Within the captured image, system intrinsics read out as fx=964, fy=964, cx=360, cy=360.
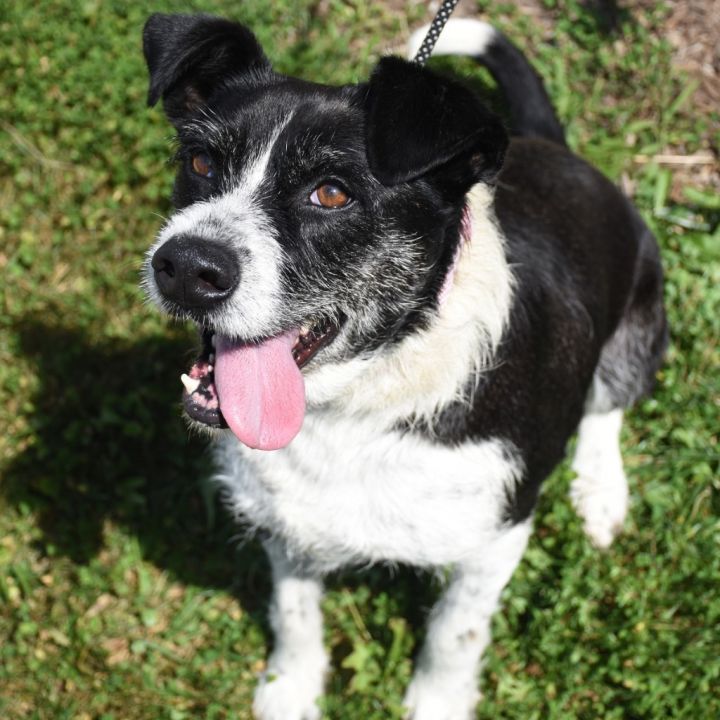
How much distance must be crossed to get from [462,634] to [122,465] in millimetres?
1867

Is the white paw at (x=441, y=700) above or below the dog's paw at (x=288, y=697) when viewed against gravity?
above

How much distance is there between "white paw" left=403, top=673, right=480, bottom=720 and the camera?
3.79 metres

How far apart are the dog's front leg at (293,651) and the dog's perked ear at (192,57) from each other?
176 centimetres

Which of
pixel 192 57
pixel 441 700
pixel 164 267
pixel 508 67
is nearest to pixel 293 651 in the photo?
pixel 441 700

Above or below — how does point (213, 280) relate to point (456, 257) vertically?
below

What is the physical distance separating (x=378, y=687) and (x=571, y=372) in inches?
60.3

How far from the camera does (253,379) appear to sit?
2.74m

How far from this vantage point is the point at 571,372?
3502mm

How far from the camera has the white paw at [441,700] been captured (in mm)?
3795

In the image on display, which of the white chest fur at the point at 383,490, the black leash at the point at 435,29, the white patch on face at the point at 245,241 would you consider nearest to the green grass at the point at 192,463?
the white chest fur at the point at 383,490

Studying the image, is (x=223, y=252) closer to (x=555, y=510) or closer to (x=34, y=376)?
(x=555, y=510)

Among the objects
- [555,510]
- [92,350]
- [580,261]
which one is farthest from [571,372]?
[92,350]

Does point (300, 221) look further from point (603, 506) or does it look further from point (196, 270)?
point (603, 506)

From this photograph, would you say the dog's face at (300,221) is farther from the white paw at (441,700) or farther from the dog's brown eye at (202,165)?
the white paw at (441,700)
